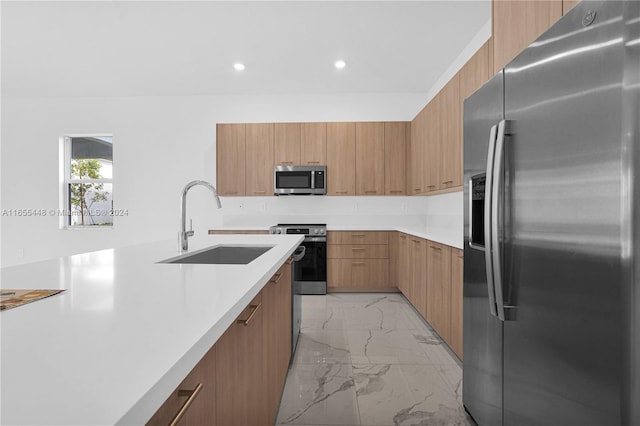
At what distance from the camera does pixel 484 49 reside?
2.42 m

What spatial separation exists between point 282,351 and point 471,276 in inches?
42.3

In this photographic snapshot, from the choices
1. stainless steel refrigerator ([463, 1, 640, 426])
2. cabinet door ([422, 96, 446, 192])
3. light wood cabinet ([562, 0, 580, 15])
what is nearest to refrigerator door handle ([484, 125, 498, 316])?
stainless steel refrigerator ([463, 1, 640, 426])

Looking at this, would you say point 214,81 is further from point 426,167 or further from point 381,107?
point 426,167

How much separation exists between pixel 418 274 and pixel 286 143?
2455 millimetres

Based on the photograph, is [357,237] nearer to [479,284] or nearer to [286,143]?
[286,143]

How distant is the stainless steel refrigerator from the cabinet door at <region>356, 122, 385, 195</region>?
3014mm

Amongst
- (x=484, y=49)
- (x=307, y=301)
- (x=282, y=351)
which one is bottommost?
(x=307, y=301)

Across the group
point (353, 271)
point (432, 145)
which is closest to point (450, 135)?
point (432, 145)

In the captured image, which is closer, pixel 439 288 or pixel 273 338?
pixel 273 338

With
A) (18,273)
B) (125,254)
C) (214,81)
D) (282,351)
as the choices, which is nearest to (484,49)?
(282,351)

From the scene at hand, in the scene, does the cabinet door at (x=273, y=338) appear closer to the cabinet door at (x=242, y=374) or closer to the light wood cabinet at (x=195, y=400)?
the cabinet door at (x=242, y=374)

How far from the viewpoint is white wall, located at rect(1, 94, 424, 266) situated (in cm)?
502

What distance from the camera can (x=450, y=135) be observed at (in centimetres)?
303

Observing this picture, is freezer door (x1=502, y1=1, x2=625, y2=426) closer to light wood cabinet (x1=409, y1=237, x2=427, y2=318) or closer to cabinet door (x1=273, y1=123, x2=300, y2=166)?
light wood cabinet (x1=409, y1=237, x2=427, y2=318)
